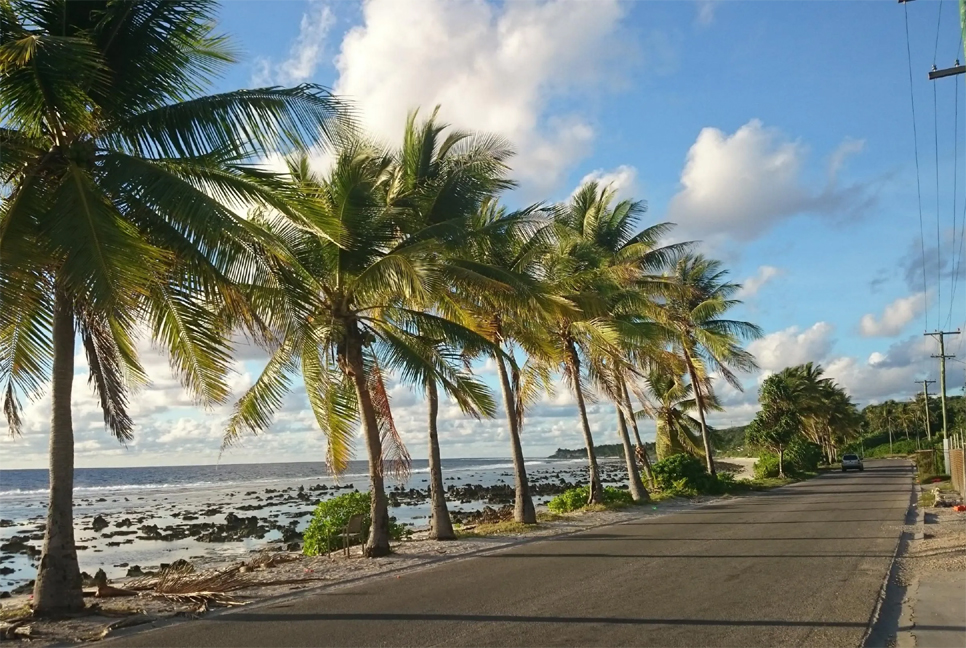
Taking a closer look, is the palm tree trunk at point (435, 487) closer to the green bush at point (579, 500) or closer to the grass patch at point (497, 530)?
the grass patch at point (497, 530)

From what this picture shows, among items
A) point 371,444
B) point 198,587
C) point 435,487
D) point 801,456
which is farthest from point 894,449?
point 198,587

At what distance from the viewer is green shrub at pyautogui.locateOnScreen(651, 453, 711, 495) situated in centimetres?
3017

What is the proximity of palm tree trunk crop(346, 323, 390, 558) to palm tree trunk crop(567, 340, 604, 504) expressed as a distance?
10628 millimetres

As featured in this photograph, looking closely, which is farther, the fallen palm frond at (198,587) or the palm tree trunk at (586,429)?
the palm tree trunk at (586,429)

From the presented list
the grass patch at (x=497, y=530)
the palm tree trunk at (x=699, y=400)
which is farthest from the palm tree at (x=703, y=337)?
the grass patch at (x=497, y=530)

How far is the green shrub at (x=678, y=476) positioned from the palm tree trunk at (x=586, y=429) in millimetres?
7143

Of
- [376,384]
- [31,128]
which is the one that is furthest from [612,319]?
[31,128]

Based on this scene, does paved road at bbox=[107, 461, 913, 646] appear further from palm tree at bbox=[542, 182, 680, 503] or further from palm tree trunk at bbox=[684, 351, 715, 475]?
palm tree trunk at bbox=[684, 351, 715, 475]

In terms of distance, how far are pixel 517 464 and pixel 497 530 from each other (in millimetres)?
2318

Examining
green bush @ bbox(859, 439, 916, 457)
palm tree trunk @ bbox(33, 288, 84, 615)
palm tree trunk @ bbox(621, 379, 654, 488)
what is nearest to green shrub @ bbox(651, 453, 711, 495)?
palm tree trunk @ bbox(621, 379, 654, 488)

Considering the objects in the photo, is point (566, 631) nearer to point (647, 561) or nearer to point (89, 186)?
point (647, 561)

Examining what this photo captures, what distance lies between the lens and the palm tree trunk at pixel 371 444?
45.4 ft

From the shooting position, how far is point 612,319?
21297 mm

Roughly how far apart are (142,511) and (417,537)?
111 feet
